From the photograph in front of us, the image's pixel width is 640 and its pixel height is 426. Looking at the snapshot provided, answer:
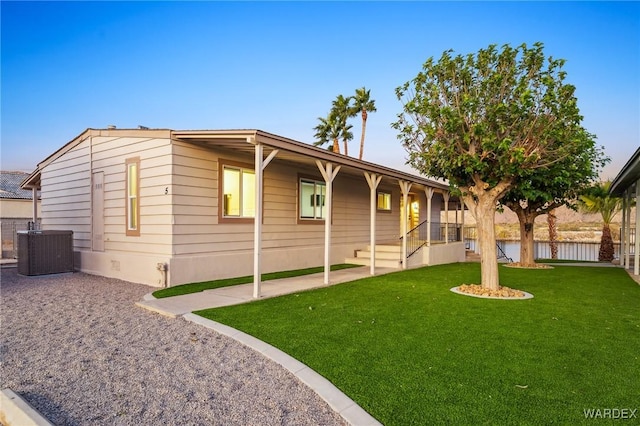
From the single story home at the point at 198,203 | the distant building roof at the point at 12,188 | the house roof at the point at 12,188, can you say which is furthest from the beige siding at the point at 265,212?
the distant building roof at the point at 12,188

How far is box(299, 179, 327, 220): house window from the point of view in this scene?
11.1 metres

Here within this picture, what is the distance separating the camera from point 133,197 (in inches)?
343

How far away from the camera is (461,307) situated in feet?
20.3

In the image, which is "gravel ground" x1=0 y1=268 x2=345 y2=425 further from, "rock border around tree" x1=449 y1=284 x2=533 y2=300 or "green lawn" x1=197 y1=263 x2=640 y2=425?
"rock border around tree" x1=449 y1=284 x2=533 y2=300

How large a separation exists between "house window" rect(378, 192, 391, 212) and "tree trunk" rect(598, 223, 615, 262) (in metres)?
10.5

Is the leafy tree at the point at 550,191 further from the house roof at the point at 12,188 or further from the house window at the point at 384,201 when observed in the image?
the house roof at the point at 12,188

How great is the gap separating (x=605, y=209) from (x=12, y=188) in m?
31.3

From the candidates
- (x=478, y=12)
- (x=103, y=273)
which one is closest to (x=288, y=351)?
(x=103, y=273)

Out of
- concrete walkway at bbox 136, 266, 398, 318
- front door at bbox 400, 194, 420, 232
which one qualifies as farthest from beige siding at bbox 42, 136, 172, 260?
front door at bbox 400, 194, 420, 232

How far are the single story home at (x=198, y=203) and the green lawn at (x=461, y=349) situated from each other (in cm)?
194

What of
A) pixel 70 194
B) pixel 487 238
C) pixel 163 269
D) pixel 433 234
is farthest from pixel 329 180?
pixel 433 234

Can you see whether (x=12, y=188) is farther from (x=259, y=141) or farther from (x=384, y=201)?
(x=259, y=141)

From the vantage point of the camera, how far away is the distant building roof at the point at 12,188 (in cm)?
1900

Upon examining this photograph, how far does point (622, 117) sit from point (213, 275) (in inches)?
617
